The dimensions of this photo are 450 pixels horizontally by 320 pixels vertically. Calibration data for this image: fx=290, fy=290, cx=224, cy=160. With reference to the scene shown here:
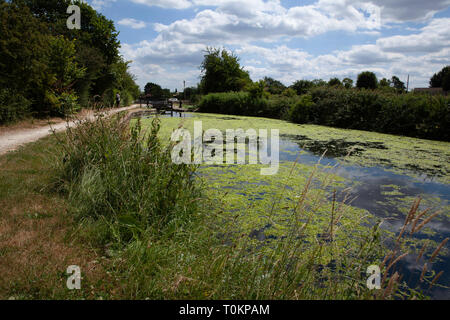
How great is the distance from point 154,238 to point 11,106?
9.58 m

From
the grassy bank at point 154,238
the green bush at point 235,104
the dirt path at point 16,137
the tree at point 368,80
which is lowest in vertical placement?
the grassy bank at point 154,238

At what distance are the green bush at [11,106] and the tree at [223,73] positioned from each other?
2300 centimetres

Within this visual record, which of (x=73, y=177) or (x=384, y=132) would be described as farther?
(x=384, y=132)

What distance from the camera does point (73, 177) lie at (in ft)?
13.0

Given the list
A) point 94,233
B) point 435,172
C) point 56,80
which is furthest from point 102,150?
point 56,80

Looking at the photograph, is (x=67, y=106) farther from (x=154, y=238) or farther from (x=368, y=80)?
(x=368, y=80)

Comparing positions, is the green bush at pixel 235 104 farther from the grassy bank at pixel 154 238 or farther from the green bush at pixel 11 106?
the grassy bank at pixel 154 238

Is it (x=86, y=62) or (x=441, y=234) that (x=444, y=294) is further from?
(x=86, y=62)

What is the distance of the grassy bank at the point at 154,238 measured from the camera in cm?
203

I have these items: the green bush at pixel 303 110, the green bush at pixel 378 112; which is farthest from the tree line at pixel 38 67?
the green bush at pixel 378 112

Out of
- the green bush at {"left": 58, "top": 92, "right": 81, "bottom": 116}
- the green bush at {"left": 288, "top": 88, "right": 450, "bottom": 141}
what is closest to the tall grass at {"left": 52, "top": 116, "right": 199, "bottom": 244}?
the green bush at {"left": 58, "top": 92, "right": 81, "bottom": 116}

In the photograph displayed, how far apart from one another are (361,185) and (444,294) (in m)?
3.04

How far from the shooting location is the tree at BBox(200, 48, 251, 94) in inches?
1232

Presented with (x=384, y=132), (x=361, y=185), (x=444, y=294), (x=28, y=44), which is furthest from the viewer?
(x=384, y=132)
